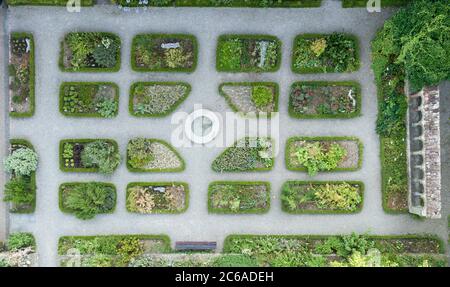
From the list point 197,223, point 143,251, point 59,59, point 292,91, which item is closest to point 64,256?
point 143,251

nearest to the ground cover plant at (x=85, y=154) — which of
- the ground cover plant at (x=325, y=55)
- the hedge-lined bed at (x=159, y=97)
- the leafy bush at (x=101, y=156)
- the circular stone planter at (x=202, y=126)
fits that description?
the leafy bush at (x=101, y=156)

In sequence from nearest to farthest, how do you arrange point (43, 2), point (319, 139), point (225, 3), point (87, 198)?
point (87, 198) < point (43, 2) < point (225, 3) < point (319, 139)

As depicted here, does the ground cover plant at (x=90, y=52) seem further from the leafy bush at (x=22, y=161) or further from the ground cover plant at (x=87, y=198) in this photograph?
the ground cover plant at (x=87, y=198)

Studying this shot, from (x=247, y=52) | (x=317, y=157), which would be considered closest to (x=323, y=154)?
(x=317, y=157)

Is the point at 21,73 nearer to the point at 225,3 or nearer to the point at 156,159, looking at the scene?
the point at 156,159

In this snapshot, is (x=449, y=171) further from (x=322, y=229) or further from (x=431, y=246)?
(x=322, y=229)

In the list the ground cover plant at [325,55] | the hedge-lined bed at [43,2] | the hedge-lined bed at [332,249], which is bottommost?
the hedge-lined bed at [332,249]

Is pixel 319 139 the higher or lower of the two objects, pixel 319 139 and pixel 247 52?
the lower
